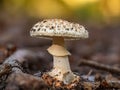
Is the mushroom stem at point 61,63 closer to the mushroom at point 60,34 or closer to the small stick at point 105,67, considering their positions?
the mushroom at point 60,34

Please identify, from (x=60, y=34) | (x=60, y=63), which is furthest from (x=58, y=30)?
(x=60, y=63)

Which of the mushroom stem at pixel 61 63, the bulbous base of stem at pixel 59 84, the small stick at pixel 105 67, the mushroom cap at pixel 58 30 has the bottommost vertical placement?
the small stick at pixel 105 67

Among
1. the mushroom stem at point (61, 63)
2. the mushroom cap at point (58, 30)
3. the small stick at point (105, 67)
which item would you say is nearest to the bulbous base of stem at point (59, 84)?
the mushroom stem at point (61, 63)

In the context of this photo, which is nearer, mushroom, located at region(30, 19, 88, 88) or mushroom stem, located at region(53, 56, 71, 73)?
mushroom, located at region(30, 19, 88, 88)

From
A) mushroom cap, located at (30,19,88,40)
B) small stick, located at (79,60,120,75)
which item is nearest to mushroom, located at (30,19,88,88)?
mushroom cap, located at (30,19,88,40)

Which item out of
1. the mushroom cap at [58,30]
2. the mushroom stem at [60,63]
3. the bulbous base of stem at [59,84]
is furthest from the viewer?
the mushroom stem at [60,63]

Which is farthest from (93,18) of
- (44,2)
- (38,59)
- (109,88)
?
(109,88)

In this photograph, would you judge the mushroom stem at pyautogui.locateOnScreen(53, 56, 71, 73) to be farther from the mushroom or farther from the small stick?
the small stick

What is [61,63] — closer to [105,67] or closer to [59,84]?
[59,84]
